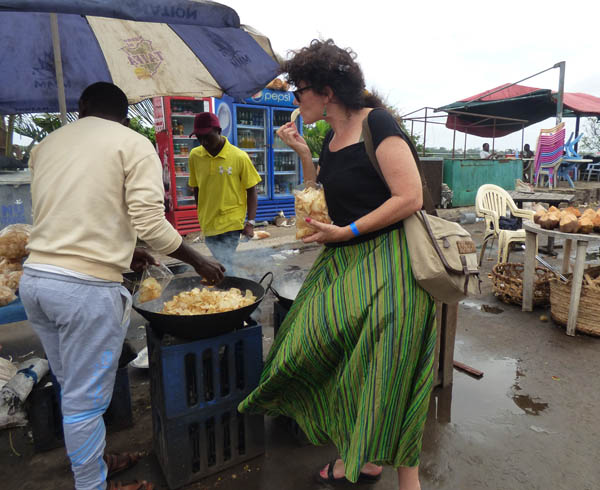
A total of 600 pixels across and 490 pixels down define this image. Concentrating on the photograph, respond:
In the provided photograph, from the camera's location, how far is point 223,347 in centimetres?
231

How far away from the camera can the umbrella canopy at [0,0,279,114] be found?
2695 millimetres

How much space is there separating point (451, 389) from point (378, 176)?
6.67 ft

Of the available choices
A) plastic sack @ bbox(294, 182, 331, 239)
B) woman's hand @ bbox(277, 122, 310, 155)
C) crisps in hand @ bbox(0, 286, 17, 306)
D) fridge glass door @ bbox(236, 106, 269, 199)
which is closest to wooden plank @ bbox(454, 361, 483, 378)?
plastic sack @ bbox(294, 182, 331, 239)

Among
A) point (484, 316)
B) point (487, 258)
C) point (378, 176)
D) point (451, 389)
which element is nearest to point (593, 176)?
point (487, 258)

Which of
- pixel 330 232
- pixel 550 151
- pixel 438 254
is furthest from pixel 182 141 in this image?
pixel 550 151

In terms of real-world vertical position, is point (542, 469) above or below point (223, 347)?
below

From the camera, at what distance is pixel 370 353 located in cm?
175

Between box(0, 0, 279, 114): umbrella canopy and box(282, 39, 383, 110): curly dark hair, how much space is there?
878 millimetres

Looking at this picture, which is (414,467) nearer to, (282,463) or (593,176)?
(282,463)

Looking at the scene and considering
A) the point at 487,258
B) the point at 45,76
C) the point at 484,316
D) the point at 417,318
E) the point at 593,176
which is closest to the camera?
the point at 417,318

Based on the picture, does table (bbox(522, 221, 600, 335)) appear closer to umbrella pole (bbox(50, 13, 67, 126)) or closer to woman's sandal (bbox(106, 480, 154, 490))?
woman's sandal (bbox(106, 480, 154, 490))

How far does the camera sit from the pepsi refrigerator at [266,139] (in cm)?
894

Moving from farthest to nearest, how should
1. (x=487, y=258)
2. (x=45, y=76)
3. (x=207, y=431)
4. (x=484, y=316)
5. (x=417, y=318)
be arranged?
Result: (x=487, y=258)
(x=484, y=316)
(x=45, y=76)
(x=207, y=431)
(x=417, y=318)

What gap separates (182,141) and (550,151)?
10182 millimetres
